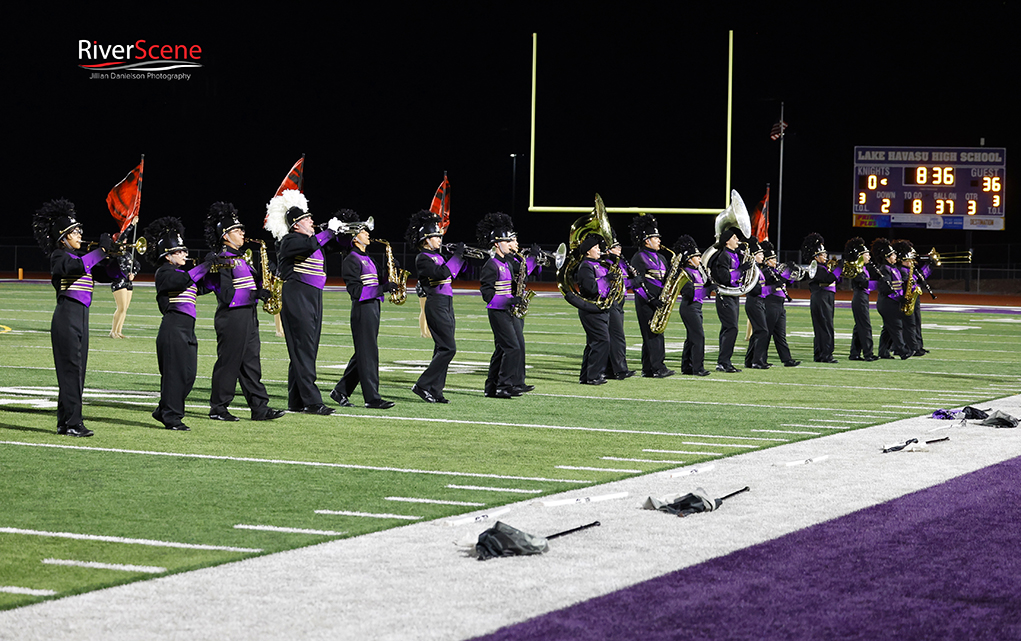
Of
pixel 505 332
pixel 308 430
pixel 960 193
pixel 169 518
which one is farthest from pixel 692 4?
pixel 169 518

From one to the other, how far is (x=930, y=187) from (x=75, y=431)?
94.1ft

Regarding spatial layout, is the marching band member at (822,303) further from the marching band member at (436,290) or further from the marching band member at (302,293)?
the marching band member at (302,293)

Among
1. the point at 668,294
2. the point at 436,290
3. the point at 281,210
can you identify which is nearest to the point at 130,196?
the point at 281,210

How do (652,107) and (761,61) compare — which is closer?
(652,107)

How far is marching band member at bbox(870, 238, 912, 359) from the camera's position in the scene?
1639 cm

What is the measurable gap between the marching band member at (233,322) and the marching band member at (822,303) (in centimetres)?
805

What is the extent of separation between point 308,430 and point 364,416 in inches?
35.4

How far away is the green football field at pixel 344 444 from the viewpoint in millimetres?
5566

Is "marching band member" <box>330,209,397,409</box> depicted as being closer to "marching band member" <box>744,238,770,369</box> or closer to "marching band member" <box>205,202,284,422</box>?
"marching band member" <box>205,202,284,422</box>

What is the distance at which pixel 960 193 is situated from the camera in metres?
33.5

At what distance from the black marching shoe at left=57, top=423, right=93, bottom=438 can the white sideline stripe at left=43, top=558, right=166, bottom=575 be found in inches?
→ 142

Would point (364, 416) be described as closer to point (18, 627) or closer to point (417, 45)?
point (18, 627)

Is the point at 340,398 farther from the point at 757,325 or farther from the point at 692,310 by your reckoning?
the point at 757,325

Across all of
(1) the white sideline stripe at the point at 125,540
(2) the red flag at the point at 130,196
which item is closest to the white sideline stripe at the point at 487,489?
(1) the white sideline stripe at the point at 125,540
